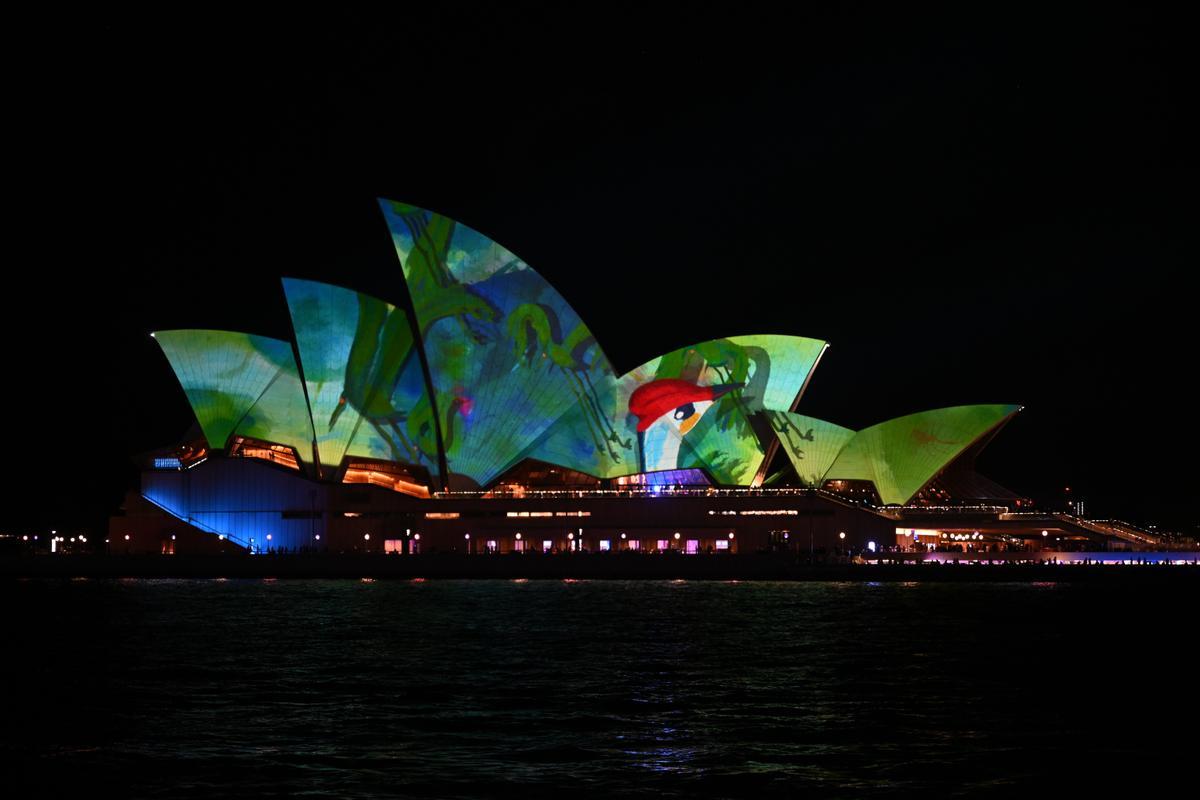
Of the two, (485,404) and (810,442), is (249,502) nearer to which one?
(485,404)

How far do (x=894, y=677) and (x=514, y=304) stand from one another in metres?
39.1

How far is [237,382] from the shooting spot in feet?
204

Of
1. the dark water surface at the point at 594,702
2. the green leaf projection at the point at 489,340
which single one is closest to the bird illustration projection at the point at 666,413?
the green leaf projection at the point at 489,340

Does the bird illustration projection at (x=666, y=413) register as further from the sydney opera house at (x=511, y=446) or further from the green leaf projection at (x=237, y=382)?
the green leaf projection at (x=237, y=382)

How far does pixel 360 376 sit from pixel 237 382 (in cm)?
563

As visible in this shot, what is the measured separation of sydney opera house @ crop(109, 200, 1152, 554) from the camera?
6109 centimetres

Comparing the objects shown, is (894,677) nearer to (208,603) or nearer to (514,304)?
(208,603)

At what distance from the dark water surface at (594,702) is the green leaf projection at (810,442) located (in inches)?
1095

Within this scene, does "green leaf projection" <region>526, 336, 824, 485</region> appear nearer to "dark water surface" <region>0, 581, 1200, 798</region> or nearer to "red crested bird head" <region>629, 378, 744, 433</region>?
"red crested bird head" <region>629, 378, 744, 433</region>

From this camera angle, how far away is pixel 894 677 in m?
23.2

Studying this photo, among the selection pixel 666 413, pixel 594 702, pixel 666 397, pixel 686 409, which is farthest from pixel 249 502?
pixel 594 702

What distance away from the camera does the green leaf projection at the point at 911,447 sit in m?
64.2

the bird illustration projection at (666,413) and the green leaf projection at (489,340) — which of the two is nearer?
the green leaf projection at (489,340)

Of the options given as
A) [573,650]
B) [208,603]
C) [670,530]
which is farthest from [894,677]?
[670,530]
